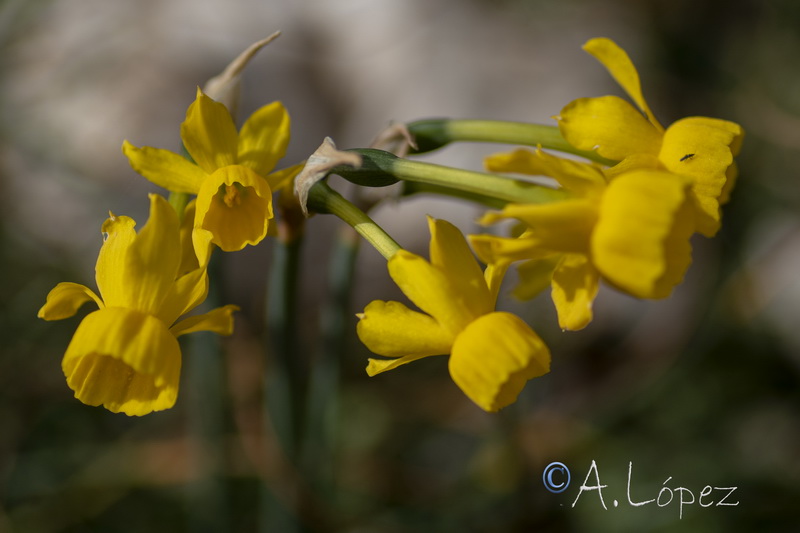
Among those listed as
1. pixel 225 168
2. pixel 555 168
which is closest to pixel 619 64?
pixel 555 168

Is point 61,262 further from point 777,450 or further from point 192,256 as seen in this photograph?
point 777,450

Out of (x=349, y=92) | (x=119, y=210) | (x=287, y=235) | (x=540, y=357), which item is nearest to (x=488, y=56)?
(x=349, y=92)

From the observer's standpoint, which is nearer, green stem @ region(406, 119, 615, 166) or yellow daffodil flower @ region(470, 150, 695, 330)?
yellow daffodil flower @ region(470, 150, 695, 330)

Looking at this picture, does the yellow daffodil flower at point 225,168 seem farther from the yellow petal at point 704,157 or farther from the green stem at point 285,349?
the yellow petal at point 704,157

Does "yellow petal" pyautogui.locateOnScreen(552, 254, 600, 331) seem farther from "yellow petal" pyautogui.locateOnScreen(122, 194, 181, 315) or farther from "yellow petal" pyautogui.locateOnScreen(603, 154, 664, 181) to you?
"yellow petal" pyautogui.locateOnScreen(122, 194, 181, 315)

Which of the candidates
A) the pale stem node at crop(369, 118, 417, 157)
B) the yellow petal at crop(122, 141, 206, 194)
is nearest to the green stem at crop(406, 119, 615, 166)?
the pale stem node at crop(369, 118, 417, 157)

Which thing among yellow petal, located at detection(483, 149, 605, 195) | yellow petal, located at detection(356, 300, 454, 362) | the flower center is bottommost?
yellow petal, located at detection(356, 300, 454, 362)
